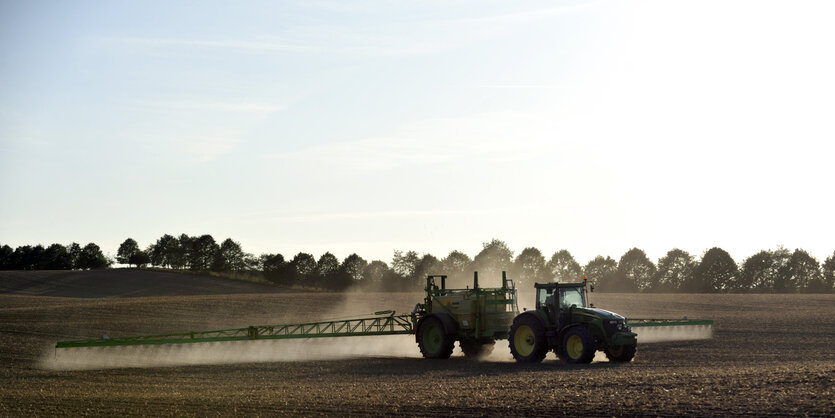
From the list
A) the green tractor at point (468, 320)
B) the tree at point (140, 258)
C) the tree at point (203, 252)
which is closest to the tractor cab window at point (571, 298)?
the green tractor at point (468, 320)

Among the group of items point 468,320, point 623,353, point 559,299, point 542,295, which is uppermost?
point 542,295

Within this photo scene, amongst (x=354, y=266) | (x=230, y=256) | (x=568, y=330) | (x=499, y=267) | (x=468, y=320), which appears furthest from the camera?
(x=230, y=256)

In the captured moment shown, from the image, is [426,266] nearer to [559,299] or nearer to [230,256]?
[230,256]

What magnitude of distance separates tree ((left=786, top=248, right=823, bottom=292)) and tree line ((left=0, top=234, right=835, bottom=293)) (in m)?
0.11

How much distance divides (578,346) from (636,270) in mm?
83052

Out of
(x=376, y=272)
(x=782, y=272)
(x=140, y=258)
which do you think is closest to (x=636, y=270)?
(x=782, y=272)

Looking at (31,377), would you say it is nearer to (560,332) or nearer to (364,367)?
(364,367)

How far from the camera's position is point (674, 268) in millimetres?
101000

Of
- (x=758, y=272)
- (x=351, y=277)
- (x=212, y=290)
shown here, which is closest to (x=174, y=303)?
(x=212, y=290)

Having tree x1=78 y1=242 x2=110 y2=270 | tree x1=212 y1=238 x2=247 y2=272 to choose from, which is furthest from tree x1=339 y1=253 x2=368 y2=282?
tree x1=78 y1=242 x2=110 y2=270

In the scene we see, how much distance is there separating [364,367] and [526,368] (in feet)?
15.2

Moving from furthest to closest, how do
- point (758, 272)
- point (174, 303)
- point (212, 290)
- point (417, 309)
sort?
point (758, 272)
point (212, 290)
point (174, 303)
point (417, 309)

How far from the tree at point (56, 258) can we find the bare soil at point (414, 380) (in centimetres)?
8057

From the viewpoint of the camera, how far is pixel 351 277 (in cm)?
9662
